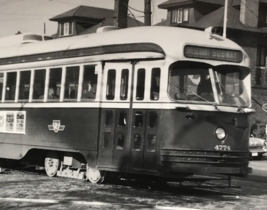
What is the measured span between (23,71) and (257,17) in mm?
34383

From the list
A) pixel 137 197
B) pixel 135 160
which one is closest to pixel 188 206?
pixel 137 197

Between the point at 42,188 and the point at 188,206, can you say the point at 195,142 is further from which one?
the point at 42,188

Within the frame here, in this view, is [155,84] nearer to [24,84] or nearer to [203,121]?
[203,121]

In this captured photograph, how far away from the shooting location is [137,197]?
39.6ft

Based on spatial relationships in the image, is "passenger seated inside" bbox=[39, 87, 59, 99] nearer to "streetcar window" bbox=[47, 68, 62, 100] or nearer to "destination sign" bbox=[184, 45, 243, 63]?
"streetcar window" bbox=[47, 68, 62, 100]

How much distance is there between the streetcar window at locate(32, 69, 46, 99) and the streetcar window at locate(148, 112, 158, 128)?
3576 millimetres

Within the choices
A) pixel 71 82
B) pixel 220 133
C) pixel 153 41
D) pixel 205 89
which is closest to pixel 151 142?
pixel 220 133

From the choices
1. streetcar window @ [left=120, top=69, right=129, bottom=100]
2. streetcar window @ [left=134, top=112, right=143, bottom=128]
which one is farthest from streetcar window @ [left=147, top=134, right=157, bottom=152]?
streetcar window @ [left=120, top=69, right=129, bottom=100]

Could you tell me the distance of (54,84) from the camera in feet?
49.7

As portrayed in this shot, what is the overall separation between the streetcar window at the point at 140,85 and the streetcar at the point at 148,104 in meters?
0.02

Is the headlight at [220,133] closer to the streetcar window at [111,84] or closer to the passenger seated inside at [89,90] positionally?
the streetcar window at [111,84]

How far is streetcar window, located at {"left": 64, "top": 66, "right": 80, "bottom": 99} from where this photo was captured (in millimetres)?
14496

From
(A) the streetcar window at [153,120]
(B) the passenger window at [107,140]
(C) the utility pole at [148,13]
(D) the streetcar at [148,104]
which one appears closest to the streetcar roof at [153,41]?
(D) the streetcar at [148,104]

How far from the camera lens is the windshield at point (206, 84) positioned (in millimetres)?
12703
